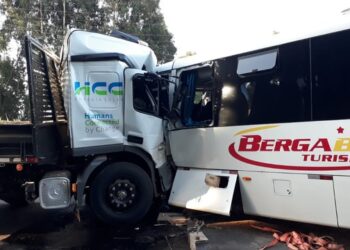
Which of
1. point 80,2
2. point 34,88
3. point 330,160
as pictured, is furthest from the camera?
point 80,2

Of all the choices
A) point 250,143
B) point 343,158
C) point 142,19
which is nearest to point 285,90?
point 250,143

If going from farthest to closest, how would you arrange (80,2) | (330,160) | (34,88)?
(80,2) < (34,88) < (330,160)

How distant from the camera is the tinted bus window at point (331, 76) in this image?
5305 mm

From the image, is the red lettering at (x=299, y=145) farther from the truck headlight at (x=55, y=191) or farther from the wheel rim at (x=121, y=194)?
the truck headlight at (x=55, y=191)

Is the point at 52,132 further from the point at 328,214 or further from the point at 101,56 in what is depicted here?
the point at 328,214

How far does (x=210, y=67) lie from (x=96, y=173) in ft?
8.33

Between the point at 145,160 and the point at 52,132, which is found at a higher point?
the point at 52,132

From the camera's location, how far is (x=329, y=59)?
546 cm

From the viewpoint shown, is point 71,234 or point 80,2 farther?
point 80,2

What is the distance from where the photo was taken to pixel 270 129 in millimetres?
6047

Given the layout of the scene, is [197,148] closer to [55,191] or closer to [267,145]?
[267,145]

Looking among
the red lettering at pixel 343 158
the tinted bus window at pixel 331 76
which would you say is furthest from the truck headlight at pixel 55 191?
the red lettering at pixel 343 158

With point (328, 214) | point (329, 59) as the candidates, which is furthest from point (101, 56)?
point (328, 214)

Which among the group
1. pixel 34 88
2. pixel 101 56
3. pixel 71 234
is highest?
pixel 101 56
